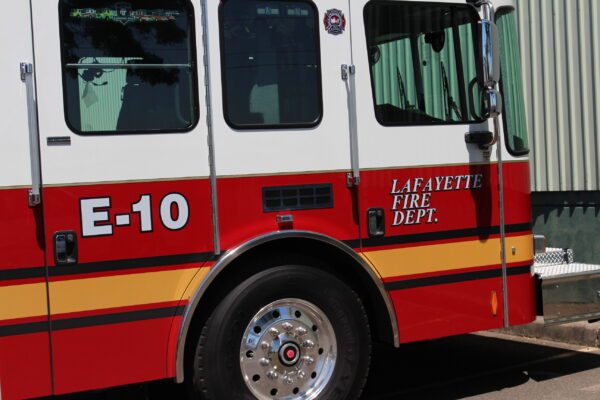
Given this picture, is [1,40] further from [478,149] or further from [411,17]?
[478,149]

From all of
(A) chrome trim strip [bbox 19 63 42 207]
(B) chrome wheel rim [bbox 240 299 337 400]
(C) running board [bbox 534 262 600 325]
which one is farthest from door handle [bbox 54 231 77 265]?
(C) running board [bbox 534 262 600 325]

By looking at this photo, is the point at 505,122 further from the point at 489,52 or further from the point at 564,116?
the point at 564,116

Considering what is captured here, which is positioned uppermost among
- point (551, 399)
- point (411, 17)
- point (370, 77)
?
point (411, 17)

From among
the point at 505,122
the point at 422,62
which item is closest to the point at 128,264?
the point at 422,62

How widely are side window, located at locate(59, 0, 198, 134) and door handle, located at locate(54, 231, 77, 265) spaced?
0.54 meters

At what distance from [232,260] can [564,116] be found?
5553 mm

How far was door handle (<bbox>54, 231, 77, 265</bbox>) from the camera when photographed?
4.00m

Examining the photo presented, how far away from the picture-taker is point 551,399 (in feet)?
17.4

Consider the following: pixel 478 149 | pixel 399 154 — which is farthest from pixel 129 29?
pixel 478 149

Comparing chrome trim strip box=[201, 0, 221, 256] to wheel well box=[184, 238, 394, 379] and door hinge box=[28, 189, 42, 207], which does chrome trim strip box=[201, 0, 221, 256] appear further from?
door hinge box=[28, 189, 42, 207]

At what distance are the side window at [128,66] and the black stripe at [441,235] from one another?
1.35 metres

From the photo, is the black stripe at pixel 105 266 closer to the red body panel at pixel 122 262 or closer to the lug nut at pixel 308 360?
the red body panel at pixel 122 262

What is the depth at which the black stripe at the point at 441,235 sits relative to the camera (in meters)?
4.82

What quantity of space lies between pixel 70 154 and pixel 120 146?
0.26 metres
